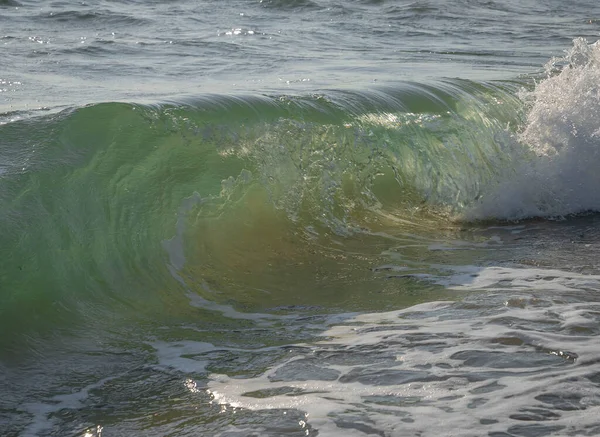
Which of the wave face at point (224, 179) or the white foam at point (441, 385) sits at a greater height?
the wave face at point (224, 179)

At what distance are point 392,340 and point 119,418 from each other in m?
1.34

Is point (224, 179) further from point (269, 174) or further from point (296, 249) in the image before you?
point (296, 249)

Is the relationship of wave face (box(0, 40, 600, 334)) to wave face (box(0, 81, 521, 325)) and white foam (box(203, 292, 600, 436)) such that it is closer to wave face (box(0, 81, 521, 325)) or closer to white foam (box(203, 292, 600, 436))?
wave face (box(0, 81, 521, 325))

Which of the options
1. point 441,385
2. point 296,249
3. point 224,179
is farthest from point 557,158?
point 441,385

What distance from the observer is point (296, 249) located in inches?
226

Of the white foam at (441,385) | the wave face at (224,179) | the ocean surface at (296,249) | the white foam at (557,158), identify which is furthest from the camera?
the white foam at (557,158)

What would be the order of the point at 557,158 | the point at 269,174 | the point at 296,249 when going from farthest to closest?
the point at 557,158 < the point at 269,174 < the point at 296,249

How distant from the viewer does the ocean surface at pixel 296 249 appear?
3496 millimetres

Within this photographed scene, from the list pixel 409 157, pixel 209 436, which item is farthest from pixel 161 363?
pixel 409 157

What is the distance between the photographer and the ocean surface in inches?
138

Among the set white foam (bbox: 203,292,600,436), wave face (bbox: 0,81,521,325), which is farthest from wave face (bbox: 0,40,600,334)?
white foam (bbox: 203,292,600,436)

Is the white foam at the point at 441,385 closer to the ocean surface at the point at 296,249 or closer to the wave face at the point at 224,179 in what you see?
the ocean surface at the point at 296,249

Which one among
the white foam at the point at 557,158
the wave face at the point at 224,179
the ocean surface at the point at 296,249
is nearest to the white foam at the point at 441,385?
the ocean surface at the point at 296,249

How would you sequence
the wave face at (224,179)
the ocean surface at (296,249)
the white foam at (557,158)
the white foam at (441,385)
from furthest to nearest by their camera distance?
the white foam at (557,158) < the wave face at (224,179) < the ocean surface at (296,249) < the white foam at (441,385)
